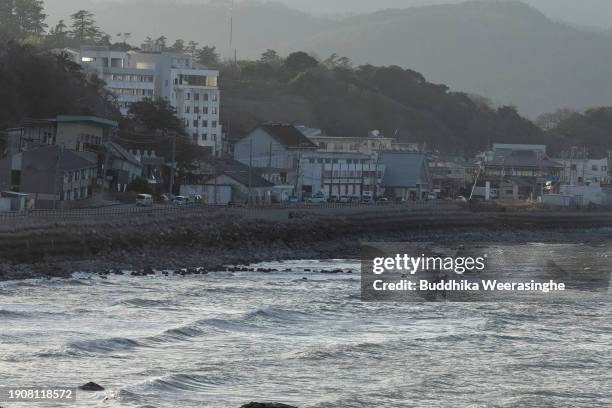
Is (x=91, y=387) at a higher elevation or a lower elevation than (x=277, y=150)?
lower

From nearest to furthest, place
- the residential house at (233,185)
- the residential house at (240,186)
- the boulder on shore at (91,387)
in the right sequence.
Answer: the boulder on shore at (91,387) < the residential house at (233,185) < the residential house at (240,186)

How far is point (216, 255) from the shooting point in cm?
4131

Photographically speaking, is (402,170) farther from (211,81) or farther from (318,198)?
(211,81)

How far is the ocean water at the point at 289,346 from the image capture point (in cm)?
2022

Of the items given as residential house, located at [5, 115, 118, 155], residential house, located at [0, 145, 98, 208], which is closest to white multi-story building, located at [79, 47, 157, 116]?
residential house, located at [5, 115, 118, 155]

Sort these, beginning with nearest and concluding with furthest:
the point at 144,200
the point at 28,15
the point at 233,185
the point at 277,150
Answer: the point at 144,200 → the point at 233,185 → the point at 277,150 → the point at 28,15

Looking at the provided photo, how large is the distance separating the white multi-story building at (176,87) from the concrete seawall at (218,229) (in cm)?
2809

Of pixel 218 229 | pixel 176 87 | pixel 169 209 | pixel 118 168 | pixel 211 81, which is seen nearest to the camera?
pixel 218 229

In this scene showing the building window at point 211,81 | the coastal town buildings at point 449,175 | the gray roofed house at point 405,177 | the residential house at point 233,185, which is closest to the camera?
the residential house at point 233,185

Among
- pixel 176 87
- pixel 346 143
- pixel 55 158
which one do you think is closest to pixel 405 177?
pixel 346 143

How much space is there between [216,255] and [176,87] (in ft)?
161

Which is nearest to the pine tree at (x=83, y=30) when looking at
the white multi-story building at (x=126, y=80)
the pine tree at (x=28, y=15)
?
the pine tree at (x=28, y=15)

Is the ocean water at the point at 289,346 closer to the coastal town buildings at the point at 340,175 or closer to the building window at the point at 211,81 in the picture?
the coastal town buildings at the point at 340,175

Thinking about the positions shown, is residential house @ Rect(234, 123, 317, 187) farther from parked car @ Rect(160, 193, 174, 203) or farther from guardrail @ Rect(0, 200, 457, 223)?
parked car @ Rect(160, 193, 174, 203)
